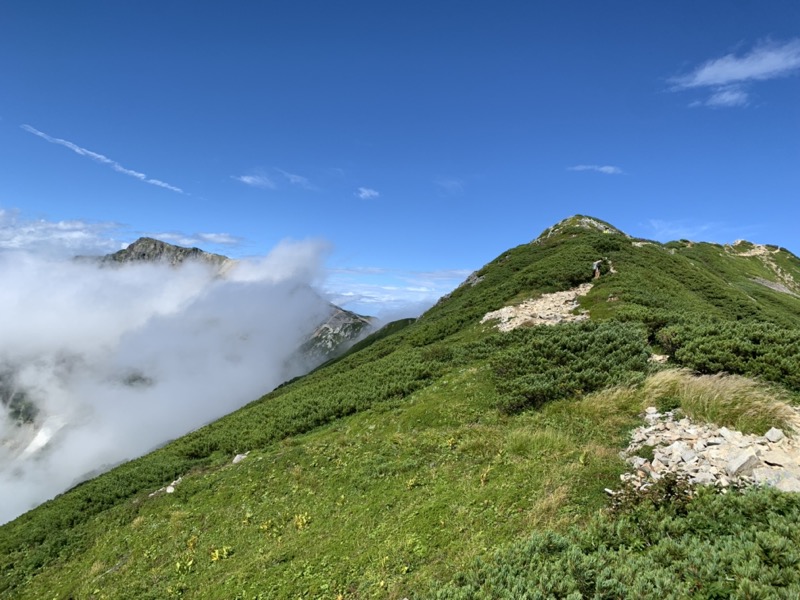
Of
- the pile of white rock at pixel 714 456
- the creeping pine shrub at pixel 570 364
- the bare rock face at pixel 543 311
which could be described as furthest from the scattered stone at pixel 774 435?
the bare rock face at pixel 543 311

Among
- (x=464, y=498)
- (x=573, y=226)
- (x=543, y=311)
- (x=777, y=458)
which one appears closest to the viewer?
(x=777, y=458)

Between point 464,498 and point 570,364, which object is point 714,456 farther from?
point 570,364

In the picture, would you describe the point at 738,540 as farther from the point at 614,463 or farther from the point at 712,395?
the point at 712,395

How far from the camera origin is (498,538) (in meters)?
9.43

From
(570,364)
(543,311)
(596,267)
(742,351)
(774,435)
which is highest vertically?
(596,267)

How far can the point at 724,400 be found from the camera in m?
12.7

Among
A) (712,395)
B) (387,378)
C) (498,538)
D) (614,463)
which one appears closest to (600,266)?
(387,378)

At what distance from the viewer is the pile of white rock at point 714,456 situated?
912cm

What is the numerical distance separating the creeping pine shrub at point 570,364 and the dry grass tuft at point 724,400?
149cm

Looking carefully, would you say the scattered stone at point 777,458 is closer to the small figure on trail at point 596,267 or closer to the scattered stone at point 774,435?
the scattered stone at point 774,435

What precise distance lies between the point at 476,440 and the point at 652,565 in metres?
7.40

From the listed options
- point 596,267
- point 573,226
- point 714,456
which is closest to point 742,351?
point 714,456

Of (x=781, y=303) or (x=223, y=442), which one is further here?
(x=781, y=303)

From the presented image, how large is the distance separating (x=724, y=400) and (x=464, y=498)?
840cm
